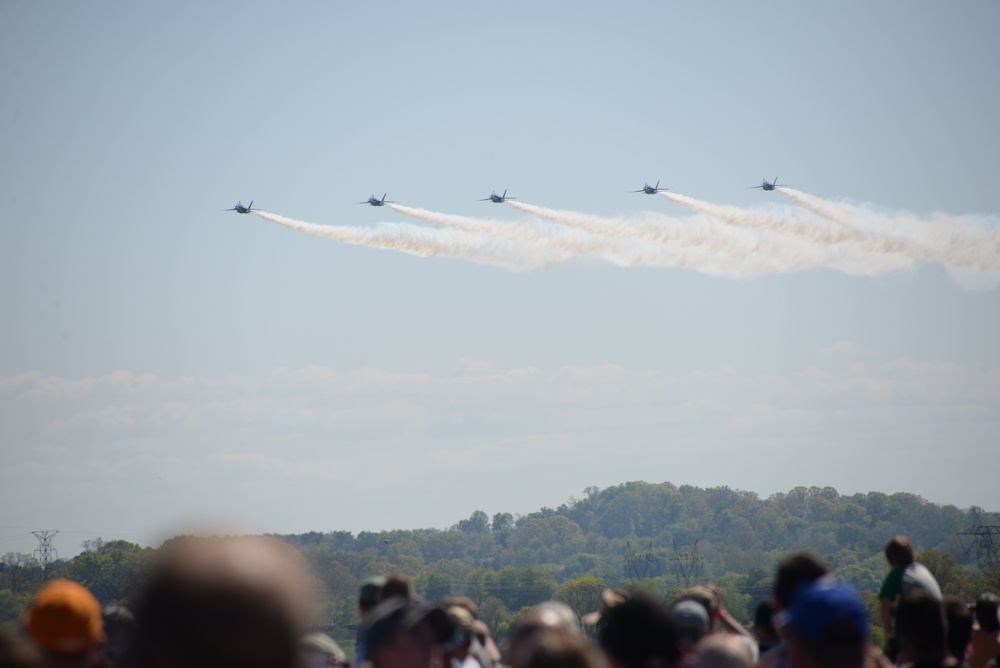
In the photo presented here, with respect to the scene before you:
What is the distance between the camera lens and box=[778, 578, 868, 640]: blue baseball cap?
600 cm

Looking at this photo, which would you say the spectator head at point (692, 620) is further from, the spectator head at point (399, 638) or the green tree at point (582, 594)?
the green tree at point (582, 594)

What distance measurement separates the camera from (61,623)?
536 centimetres

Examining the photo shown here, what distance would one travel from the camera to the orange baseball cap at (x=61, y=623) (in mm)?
5340

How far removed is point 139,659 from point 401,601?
4397mm

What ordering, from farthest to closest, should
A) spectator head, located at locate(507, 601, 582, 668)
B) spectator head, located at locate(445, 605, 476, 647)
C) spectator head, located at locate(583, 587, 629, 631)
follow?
spectator head, located at locate(445, 605, 476, 647), spectator head, located at locate(583, 587, 629, 631), spectator head, located at locate(507, 601, 582, 668)

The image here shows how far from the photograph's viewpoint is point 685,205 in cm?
7419

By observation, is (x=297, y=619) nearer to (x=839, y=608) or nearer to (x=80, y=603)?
(x=80, y=603)

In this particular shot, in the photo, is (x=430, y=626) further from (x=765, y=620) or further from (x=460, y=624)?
(x=765, y=620)

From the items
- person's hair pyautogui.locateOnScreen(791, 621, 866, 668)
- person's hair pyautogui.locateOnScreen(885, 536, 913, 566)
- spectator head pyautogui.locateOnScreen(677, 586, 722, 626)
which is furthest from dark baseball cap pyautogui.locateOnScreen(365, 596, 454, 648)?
person's hair pyautogui.locateOnScreen(885, 536, 913, 566)

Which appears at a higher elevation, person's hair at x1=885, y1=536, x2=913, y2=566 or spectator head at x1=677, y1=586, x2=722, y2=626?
person's hair at x1=885, y1=536, x2=913, y2=566

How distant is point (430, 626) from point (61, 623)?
3262mm

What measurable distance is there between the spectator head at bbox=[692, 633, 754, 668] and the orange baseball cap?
4345 mm

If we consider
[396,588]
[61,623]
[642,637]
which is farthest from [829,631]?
[396,588]

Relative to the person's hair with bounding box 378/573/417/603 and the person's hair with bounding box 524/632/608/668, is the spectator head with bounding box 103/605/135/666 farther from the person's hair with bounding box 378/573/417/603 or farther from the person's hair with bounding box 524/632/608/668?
the person's hair with bounding box 524/632/608/668
